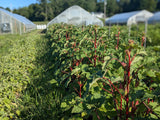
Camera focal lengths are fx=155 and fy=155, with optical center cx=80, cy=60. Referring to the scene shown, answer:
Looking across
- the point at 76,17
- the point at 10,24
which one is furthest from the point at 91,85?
the point at 10,24

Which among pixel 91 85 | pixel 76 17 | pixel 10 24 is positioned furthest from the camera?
pixel 10 24

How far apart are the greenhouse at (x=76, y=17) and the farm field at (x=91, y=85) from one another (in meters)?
8.33

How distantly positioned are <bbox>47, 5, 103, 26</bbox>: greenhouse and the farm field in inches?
328

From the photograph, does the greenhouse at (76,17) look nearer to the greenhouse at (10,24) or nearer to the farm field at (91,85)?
the greenhouse at (10,24)

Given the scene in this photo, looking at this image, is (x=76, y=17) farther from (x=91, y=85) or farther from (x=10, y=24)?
(x=91, y=85)

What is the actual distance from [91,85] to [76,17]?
447 inches

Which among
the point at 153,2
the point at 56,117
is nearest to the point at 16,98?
the point at 56,117

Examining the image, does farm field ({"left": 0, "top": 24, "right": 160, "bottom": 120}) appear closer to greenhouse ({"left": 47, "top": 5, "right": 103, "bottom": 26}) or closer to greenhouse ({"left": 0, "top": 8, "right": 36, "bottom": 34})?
greenhouse ({"left": 47, "top": 5, "right": 103, "bottom": 26})

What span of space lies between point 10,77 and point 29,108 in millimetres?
Result: 948

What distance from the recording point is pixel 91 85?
100 cm

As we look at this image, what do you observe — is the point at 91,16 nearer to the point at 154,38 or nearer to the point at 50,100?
the point at 154,38

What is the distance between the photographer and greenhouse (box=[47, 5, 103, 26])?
11508 millimetres

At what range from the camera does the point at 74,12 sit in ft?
38.3

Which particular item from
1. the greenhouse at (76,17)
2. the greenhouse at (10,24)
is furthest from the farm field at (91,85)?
the greenhouse at (10,24)
